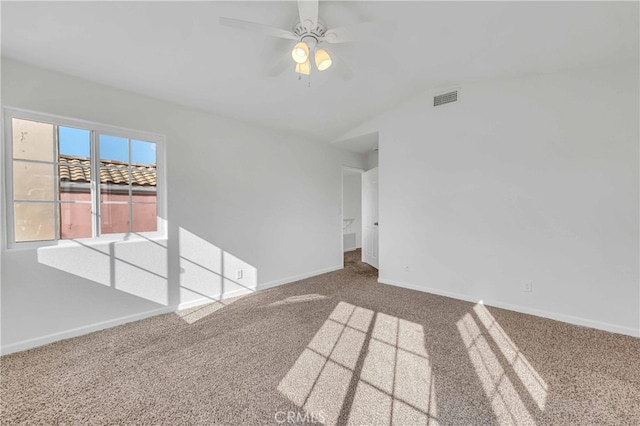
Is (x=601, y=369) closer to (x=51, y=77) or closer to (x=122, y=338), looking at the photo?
(x=122, y=338)

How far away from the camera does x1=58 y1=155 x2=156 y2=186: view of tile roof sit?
8.11 feet

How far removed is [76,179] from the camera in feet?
8.25

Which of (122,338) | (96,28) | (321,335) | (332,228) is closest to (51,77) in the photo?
(96,28)

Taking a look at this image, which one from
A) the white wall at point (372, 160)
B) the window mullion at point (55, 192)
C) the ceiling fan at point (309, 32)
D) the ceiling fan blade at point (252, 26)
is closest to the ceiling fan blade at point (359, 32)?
the ceiling fan at point (309, 32)

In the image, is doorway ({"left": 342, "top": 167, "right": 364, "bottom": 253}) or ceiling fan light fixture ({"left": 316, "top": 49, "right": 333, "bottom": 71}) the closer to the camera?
ceiling fan light fixture ({"left": 316, "top": 49, "right": 333, "bottom": 71})

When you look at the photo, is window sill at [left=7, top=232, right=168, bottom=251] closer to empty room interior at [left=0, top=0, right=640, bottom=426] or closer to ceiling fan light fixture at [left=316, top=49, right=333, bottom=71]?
empty room interior at [left=0, top=0, right=640, bottom=426]

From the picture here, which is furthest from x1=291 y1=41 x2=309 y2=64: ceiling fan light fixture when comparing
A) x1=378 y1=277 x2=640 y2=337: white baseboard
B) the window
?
x1=378 y1=277 x2=640 y2=337: white baseboard

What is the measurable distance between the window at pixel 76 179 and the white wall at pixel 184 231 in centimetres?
15

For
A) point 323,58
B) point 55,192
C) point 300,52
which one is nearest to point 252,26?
point 300,52

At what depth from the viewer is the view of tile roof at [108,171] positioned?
2.47 meters

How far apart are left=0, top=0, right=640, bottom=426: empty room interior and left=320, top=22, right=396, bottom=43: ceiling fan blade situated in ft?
0.06

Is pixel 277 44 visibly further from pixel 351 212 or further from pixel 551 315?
pixel 351 212

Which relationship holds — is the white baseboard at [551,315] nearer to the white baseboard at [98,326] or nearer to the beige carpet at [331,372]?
the beige carpet at [331,372]

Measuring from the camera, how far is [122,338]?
93.6 inches
